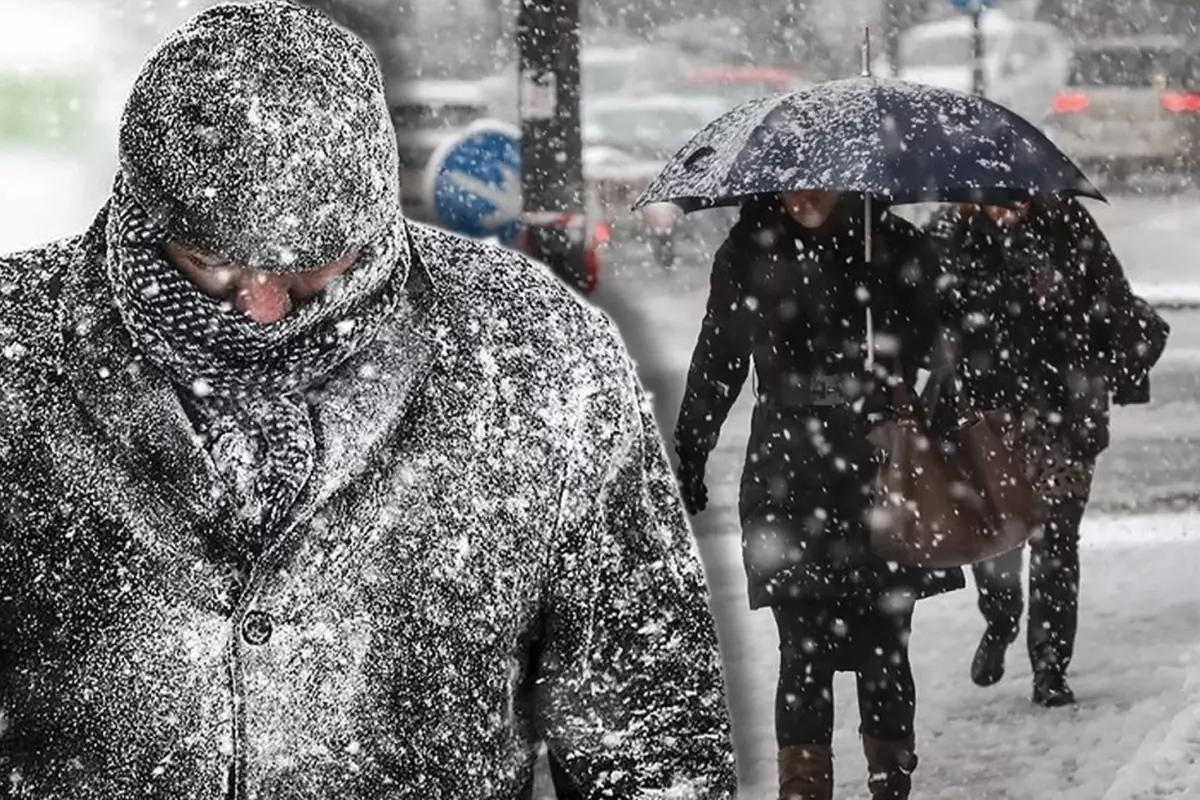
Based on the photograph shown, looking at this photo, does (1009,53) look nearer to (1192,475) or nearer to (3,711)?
(1192,475)

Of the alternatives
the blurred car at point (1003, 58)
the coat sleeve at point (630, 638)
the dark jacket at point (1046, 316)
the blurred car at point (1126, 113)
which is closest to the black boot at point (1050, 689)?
the dark jacket at point (1046, 316)

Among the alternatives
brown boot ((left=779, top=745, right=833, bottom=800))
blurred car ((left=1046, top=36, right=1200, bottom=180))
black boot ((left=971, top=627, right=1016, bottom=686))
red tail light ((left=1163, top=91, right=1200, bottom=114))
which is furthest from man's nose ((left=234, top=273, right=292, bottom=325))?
red tail light ((left=1163, top=91, right=1200, bottom=114))

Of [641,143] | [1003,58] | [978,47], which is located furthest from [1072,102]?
[978,47]

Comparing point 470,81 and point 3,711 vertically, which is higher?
point 3,711

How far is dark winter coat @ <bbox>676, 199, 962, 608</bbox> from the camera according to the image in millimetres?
4953

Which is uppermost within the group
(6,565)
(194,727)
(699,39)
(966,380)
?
(6,565)

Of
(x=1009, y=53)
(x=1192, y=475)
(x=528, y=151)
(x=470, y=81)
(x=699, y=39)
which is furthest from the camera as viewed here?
(x=699, y=39)

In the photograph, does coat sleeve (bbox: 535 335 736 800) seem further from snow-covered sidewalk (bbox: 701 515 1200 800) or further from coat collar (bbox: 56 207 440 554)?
snow-covered sidewalk (bbox: 701 515 1200 800)

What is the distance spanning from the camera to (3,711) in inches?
69.4

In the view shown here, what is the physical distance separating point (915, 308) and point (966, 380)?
1058mm

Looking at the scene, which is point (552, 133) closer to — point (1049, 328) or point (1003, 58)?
point (1049, 328)

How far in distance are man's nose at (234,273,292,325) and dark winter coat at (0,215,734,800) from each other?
0.42ft

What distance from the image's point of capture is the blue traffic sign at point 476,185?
8.44m

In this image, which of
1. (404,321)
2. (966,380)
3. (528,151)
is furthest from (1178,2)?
(404,321)
